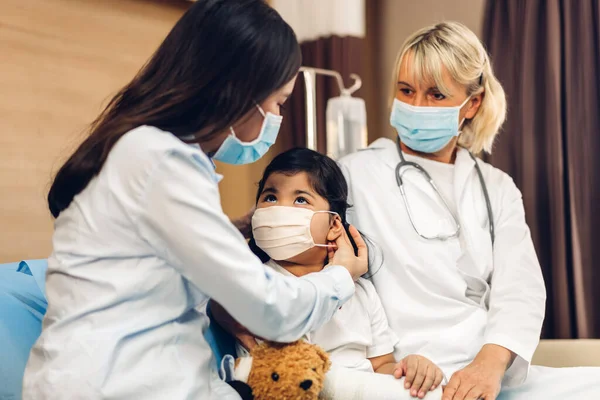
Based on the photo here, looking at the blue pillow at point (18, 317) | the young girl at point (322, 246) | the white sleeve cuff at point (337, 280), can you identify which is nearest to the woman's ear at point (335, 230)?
the young girl at point (322, 246)

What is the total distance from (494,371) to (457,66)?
0.86 metres

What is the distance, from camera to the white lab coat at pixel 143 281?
1.03 metres

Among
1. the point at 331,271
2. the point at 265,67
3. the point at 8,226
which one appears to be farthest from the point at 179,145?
the point at 8,226

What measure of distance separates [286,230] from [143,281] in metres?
0.46

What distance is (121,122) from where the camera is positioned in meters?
1.13

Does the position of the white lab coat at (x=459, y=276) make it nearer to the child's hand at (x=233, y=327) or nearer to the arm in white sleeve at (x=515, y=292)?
the arm in white sleeve at (x=515, y=292)

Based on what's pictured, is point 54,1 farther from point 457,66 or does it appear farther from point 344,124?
point 457,66

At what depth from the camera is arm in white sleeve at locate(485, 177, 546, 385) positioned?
157 centimetres

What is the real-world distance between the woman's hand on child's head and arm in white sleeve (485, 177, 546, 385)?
1.39ft

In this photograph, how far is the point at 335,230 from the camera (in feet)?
5.06

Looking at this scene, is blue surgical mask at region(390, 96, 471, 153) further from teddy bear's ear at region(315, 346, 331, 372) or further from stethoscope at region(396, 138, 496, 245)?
teddy bear's ear at region(315, 346, 331, 372)

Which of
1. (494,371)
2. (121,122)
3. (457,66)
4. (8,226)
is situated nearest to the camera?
(121,122)

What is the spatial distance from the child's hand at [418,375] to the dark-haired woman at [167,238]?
0.30 meters

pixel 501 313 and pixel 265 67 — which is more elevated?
pixel 265 67
